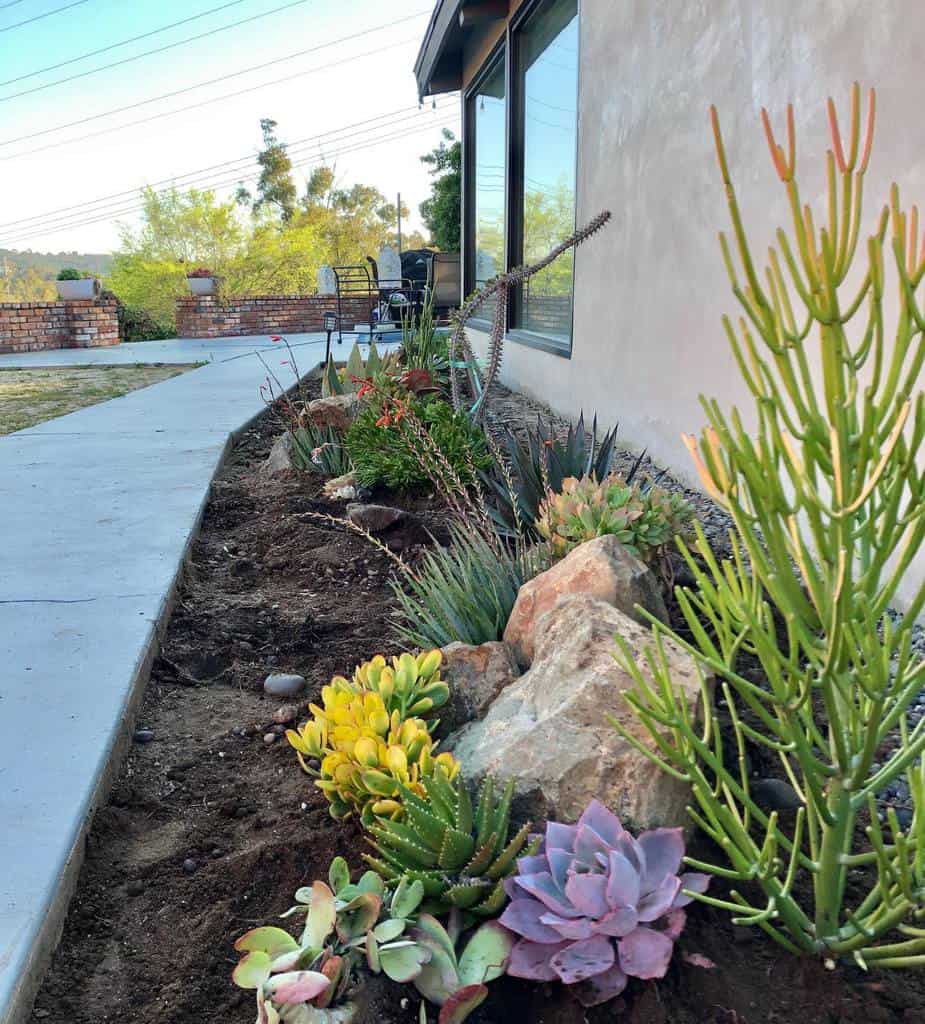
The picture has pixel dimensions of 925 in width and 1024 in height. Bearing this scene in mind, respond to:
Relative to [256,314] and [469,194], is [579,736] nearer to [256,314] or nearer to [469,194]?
[469,194]

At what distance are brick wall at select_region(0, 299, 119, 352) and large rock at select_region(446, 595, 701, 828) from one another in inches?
607

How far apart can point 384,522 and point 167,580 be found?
0.96m

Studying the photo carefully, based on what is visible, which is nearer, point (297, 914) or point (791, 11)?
point (297, 914)

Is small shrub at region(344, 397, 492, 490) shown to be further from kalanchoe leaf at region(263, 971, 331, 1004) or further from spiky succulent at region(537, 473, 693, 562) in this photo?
kalanchoe leaf at region(263, 971, 331, 1004)

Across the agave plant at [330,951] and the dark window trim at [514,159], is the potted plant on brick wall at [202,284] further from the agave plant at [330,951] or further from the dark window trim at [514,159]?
the agave plant at [330,951]

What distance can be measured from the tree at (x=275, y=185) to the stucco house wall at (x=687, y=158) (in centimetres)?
4766

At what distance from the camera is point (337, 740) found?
1.66 meters

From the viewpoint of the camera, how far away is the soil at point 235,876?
127 centimetres

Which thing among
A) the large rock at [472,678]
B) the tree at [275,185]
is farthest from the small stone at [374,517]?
the tree at [275,185]

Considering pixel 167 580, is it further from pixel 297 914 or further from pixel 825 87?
pixel 825 87

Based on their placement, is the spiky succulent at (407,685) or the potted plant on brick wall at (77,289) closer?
the spiky succulent at (407,685)

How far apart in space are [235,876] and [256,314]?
18.6 meters

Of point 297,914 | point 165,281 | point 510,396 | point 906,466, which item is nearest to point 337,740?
point 297,914

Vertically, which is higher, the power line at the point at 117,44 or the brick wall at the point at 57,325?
the power line at the point at 117,44
